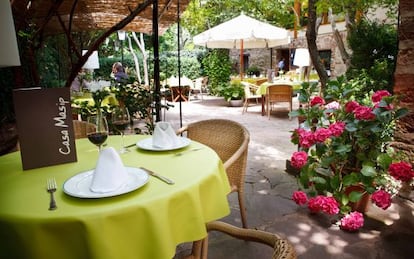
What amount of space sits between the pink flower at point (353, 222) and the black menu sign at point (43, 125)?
185 cm

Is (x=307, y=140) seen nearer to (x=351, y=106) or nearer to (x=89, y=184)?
(x=351, y=106)

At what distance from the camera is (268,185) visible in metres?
3.07

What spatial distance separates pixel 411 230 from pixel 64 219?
7.50 ft

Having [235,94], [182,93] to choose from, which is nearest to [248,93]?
[235,94]

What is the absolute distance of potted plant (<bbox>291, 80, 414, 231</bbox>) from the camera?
2.04m

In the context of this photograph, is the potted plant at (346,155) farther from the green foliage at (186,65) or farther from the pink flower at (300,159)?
the green foliage at (186,65)

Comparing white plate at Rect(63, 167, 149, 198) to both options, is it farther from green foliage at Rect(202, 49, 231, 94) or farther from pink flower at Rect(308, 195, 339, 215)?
green foliage at Rect(202, 49, 231, 94)

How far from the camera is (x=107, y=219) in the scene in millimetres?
876

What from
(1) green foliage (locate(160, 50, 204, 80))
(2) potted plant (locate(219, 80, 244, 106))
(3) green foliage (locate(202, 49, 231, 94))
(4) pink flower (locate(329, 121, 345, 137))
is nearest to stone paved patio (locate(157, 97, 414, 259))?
(4) pink flower (locate(329, 121, 345, 137))

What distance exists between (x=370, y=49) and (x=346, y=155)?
3.20 metres

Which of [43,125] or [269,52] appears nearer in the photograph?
[43,125]

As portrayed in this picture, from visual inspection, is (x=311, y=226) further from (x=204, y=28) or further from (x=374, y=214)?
(x=204, y=28)

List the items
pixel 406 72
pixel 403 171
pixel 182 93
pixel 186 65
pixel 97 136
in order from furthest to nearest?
pixel 186 65, pixel 182 93, pixel 406 72, pixel 403 171, pixel 97 136

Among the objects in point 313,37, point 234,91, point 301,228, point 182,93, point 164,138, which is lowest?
point 301,228
